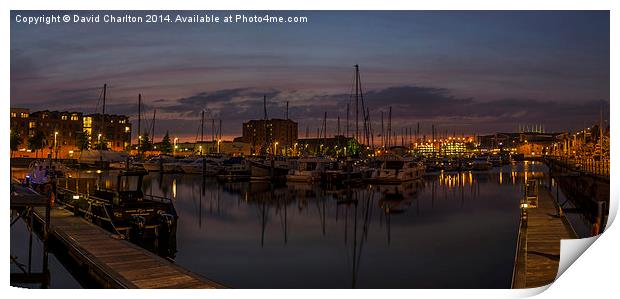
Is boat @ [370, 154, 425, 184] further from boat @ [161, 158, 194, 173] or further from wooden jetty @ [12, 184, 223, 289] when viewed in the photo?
wooden jetty @ [12, 184, 223, 289]

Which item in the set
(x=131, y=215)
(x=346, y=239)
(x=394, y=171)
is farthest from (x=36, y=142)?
(x=346, y=239)

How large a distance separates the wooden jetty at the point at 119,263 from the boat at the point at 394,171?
28436 mm

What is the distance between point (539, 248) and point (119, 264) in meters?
7.58

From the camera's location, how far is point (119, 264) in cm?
912

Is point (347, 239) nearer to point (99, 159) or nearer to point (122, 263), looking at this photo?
point (122, 263)

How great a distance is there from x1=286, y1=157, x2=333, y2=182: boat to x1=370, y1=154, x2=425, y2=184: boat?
3.70 meters

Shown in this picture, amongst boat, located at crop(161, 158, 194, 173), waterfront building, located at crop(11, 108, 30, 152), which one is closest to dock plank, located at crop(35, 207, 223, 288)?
waterfront building, located at crop(11, 108, 30, 152)

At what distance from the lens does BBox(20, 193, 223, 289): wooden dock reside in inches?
324

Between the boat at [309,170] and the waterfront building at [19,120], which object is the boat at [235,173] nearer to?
the boat at [309,170]

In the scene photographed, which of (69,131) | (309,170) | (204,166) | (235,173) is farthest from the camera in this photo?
(69,131)

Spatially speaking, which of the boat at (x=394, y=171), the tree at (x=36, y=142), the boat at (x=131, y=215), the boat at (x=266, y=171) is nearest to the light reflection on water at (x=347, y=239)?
the boat at (x=131, y=215)

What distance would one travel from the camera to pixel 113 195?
606 inches

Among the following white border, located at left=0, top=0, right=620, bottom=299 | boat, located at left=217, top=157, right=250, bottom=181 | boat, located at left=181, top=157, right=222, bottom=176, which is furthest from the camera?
boat, located at left=181, top=157, right=222, bottom=176
